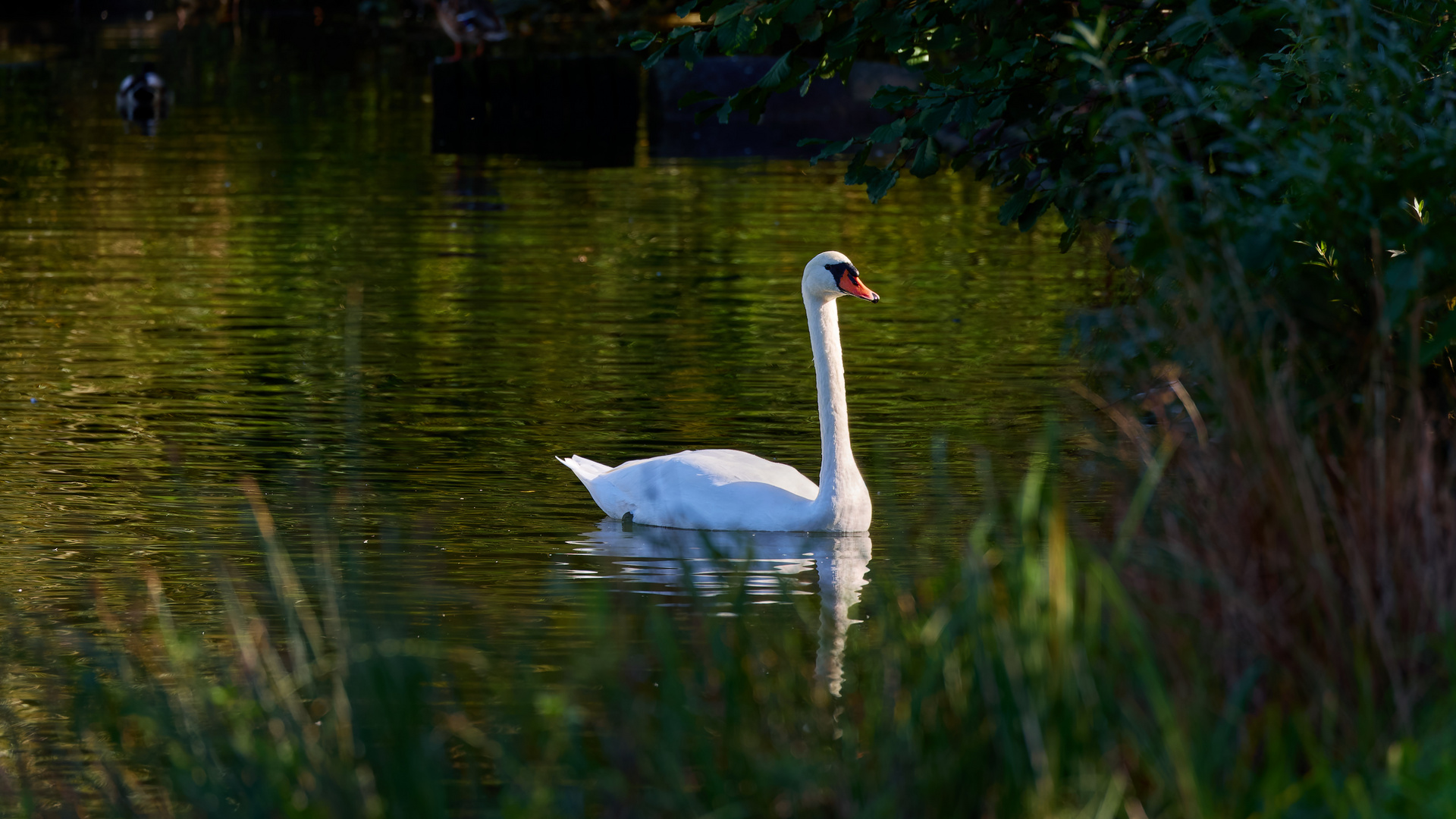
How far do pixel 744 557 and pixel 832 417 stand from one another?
1650 mm

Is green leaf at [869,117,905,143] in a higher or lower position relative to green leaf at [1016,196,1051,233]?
higher

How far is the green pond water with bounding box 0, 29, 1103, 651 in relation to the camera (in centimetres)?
799

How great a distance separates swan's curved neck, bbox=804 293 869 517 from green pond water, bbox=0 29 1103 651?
215 mm

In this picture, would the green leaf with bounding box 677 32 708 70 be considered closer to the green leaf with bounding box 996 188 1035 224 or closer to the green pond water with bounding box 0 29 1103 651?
the green leaf with bounding box 996 188 1035 224

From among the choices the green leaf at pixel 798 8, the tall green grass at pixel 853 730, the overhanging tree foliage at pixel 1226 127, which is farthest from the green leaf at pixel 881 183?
the tall green grass at pixel 853 730

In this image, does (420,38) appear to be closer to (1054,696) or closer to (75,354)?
(75,354)

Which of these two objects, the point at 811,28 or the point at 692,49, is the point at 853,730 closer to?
the point at 692,49

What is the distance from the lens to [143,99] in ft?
91.5

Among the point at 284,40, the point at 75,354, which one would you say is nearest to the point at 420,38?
the point at 284,40

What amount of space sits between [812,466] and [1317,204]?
4642 millimetres

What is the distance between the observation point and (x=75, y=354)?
11977 mm

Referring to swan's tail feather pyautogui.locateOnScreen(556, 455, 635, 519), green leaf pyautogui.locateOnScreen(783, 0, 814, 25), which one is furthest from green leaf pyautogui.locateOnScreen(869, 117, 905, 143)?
swan's tail feather pyautogui.locateOnScreen(556, 455, 635, 519)

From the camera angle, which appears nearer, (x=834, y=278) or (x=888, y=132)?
(x=888, y=132)

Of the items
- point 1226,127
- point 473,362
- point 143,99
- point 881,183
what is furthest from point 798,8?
point 143,99
